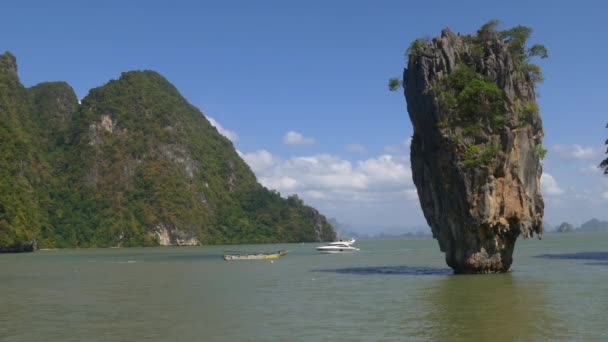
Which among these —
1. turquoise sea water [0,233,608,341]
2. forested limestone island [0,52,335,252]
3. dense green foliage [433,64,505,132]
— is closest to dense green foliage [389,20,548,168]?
dense green foliage [433,64,505,132]

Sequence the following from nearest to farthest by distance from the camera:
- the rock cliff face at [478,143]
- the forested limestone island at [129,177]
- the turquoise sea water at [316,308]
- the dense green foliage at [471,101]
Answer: the turquoise sea water at [316,308] < the rock cliff face at [478,143] < the dense green foliage at [471,101] < the forested limestone island at [129,177]

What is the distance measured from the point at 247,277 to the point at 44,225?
106 m

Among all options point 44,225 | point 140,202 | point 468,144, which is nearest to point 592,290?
point 468,144

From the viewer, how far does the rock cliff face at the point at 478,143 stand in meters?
39.8

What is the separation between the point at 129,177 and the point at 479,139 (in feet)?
444

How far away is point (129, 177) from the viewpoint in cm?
16438

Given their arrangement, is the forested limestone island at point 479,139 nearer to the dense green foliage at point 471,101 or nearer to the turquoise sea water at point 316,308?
the dense green foliage at point 471,101

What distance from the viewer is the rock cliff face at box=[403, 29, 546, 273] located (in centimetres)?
3978

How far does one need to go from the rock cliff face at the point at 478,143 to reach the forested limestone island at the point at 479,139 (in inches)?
2.4

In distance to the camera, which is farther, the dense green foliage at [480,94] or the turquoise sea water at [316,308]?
the dense green foliage at [480,94]

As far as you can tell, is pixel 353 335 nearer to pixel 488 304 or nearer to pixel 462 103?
pixel 488 304

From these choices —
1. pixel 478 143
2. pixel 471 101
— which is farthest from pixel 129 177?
pixel 478 143

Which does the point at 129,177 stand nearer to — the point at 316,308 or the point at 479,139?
the point at 479,139

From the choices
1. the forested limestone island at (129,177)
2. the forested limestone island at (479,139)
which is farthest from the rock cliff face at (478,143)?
the forested limestone island at (129,177)
